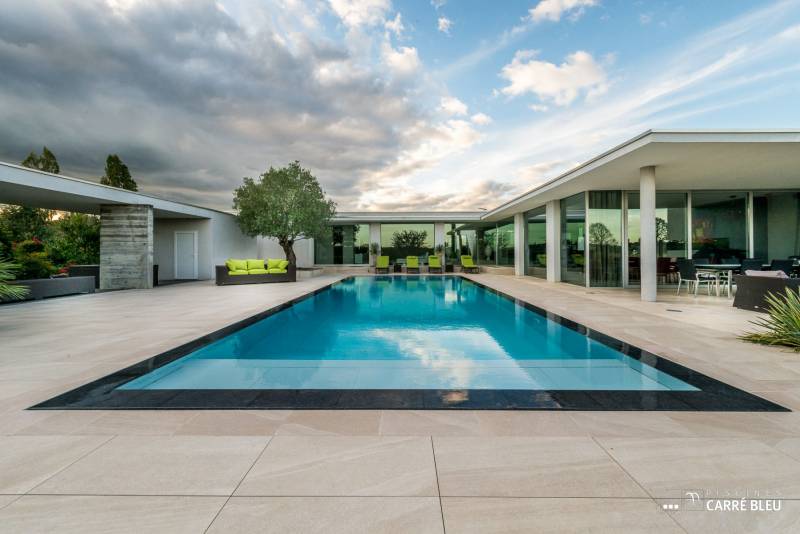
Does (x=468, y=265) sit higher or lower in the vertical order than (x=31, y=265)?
lower

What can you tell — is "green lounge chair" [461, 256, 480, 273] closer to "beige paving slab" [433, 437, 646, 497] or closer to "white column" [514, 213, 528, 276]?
"white column" [514, 213, 528, 276]

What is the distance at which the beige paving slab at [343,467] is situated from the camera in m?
1.64

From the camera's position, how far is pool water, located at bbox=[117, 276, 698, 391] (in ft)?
10.7

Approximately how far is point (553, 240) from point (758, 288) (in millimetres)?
6893

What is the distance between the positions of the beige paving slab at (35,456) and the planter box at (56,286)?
9366 millimetres

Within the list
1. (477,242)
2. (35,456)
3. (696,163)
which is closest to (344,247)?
(477,242)

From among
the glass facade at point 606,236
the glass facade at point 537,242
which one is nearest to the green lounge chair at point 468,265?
the glass facade at point 537,242

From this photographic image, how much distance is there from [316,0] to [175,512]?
506 inches

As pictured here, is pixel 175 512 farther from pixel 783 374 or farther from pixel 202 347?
pixel 783 374

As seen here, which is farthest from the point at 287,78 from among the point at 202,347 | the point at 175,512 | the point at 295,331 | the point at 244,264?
the point at 175,512

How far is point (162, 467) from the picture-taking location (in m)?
1.84

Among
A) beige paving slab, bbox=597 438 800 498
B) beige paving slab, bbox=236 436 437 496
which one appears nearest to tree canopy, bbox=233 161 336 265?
beige paving slab, bbox=236 436 437 496

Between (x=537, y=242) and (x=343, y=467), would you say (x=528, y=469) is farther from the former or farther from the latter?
(x=537, y=242)

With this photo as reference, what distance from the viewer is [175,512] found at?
149 cm
